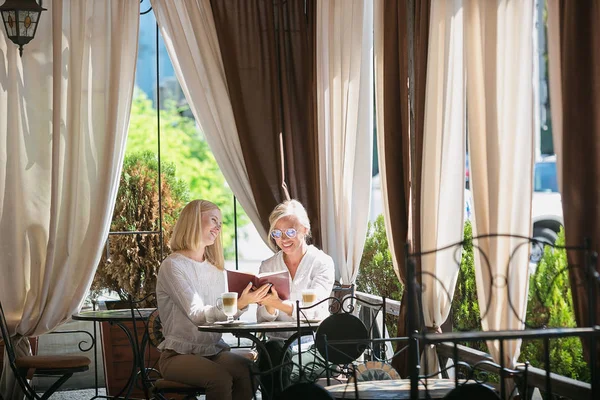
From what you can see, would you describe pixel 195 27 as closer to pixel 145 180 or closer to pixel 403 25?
pixel 145 180

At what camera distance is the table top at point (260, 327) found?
420cm

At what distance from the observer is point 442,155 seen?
4312 millimetres

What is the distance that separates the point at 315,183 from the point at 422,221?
1.96 m

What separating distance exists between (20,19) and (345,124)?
215 cm

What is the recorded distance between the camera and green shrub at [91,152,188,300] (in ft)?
22.2

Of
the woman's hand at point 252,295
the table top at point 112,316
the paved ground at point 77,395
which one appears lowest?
the paved ground at point 77,395

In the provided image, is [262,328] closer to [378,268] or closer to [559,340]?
[559,340]

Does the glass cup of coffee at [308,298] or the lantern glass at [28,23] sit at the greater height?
the lantern glass at [28,23]

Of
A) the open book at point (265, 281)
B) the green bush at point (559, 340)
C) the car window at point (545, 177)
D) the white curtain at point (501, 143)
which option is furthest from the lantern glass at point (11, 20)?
the car window at point (545, 177)

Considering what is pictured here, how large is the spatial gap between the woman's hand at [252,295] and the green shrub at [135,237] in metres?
2.42

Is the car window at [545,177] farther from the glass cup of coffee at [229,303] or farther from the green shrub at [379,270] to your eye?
the glass cup of coffee at [229,303]

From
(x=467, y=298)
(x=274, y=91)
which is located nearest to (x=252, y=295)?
(x=467, y=298)

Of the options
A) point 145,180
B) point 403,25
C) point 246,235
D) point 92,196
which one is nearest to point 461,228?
point 403,25

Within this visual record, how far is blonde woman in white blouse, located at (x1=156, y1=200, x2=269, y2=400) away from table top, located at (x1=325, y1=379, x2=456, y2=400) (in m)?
1.08
